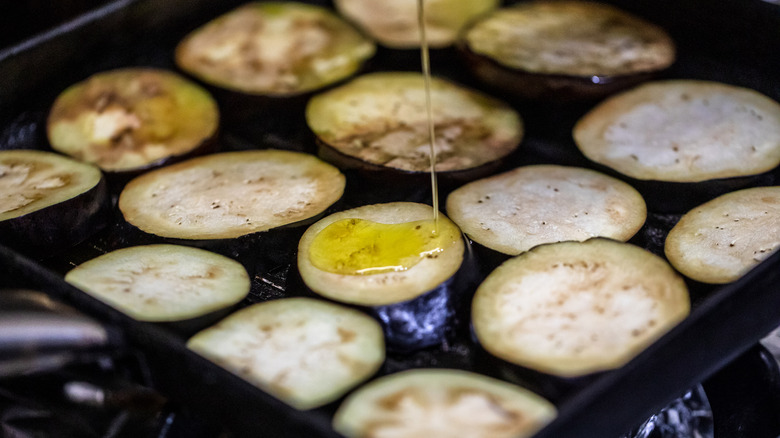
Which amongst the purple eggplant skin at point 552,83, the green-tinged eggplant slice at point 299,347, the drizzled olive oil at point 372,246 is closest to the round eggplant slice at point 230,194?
the drizzled olive oil at point 372,246

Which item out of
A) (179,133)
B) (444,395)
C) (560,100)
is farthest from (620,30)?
(444,395)

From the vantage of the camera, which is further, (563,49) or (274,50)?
(274,50)

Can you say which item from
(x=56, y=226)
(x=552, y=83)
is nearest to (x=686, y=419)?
(x=552, y=83)

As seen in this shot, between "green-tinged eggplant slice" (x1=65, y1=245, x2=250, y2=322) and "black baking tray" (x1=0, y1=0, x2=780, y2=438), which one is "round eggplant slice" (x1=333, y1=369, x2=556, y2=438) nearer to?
"black baking tray" (x1=0, y1=0, x2=780, y2=438)

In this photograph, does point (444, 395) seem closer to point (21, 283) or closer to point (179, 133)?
point (21, 283)

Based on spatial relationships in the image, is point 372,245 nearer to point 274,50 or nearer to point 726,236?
point 726,236

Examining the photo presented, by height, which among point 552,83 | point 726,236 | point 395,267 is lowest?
point 726,236

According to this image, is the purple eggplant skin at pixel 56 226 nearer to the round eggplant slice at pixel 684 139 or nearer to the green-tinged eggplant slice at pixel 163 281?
the green-tinged eggplant slice at pixel 163 281

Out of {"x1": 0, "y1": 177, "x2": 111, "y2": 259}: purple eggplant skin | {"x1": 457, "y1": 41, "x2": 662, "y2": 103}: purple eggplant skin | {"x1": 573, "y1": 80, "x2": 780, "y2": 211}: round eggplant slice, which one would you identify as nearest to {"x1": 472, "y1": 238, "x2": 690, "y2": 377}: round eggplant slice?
{"x1": 573, "y1": 80, "x2": 780, "y2": 211}: round eggplant slice
